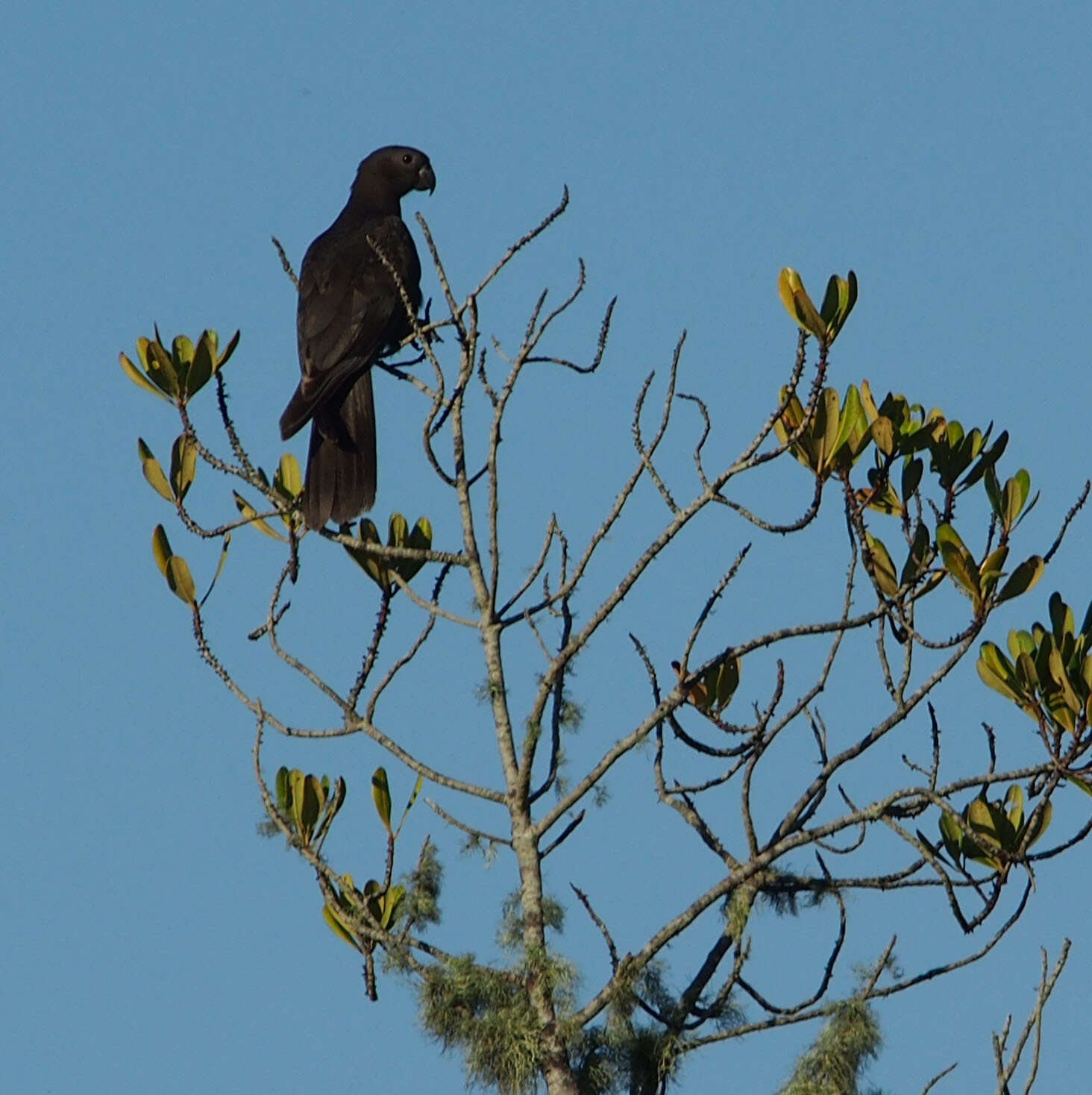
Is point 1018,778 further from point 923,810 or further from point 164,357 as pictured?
point 164,357

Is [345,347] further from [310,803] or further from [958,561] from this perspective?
[958,561]

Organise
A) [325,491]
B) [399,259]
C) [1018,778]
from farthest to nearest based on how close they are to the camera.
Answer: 1. [399,259]
2. [325,491]
3. [1018,778]

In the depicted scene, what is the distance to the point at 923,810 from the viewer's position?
12.0ft

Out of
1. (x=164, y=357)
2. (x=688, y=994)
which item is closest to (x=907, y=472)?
(x=688, y=994)

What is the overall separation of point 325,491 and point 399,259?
1.63m

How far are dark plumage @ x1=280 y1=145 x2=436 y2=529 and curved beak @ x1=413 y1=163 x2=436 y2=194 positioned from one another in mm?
841

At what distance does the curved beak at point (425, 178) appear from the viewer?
7.45m

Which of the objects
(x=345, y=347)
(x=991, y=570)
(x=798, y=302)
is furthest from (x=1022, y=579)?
(x=345, y=347)

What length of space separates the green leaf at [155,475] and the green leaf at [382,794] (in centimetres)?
98

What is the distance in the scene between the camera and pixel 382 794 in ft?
12.7

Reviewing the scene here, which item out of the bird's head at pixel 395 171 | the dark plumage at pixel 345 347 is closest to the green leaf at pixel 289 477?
the dark plumage at pixel 345 347

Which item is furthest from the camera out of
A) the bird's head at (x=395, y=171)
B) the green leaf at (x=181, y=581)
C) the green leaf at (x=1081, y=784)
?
the bird's head at (x=395, y=171)

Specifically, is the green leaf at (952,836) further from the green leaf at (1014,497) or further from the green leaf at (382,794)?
the green leaf at (382,794)

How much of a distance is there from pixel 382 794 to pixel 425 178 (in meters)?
4.29
